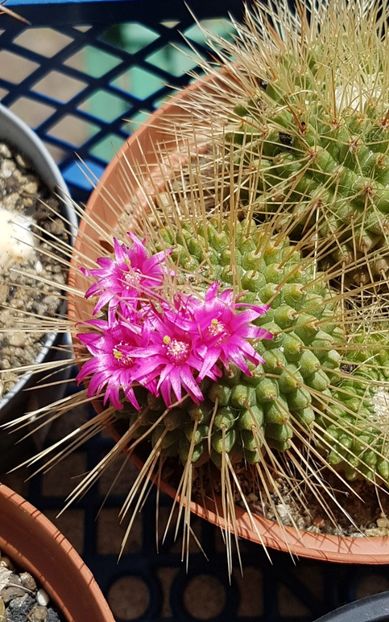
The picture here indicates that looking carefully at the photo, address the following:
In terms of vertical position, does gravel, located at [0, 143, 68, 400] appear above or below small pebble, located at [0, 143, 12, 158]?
below

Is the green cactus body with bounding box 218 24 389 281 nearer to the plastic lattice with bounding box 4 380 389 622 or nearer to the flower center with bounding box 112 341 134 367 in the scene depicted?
the flower center with bounding box 112 341 134 367

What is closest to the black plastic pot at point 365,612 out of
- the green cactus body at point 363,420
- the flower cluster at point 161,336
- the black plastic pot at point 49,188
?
the green cactus body at point 363,420

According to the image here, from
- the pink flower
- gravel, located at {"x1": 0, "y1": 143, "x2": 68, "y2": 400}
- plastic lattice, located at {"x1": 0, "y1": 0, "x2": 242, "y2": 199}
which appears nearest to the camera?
the pink flower

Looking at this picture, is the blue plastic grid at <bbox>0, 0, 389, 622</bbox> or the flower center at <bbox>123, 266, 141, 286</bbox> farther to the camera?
the blue plastic grid at <bbox>0, 0, 389, 622</bbox>

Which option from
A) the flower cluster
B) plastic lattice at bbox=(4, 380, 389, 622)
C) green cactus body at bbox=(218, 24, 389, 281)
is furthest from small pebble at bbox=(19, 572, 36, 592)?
green cactus body at bbox=(218, 24, 389, 281)

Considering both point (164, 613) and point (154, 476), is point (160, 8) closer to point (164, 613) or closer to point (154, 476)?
point (154, 476)

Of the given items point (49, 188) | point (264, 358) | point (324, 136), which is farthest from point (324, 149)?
point (49, 188)
